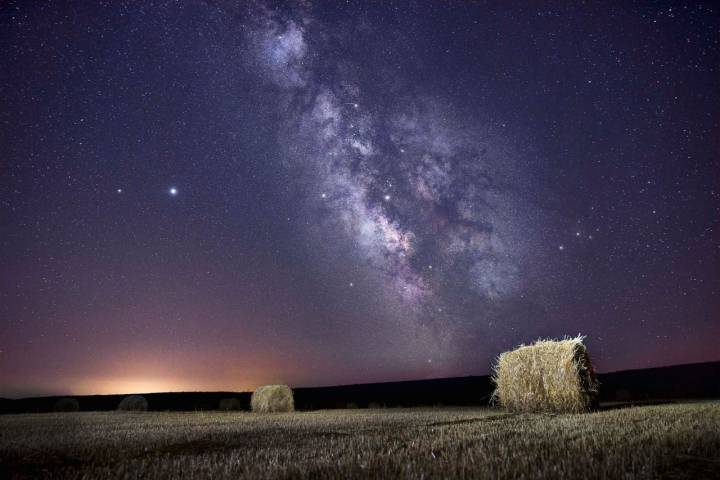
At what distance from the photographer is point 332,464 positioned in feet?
17.3

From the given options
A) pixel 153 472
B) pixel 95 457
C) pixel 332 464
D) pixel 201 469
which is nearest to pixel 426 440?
pixel 332 464

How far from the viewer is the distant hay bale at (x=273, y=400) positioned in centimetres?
2288

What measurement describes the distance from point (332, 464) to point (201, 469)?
1491mm

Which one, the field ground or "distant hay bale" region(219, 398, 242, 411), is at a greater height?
the field ground

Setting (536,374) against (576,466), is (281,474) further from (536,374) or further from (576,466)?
(536,374)

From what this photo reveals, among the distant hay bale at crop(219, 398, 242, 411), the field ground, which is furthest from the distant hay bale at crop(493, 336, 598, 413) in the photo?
the distant hay bale at crop(219, 398, 242, 411)

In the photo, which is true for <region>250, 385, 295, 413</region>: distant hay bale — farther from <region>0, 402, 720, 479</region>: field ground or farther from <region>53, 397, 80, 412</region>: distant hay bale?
<region>0, 402, 720, 479</region>: field ground

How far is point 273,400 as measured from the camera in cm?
2305

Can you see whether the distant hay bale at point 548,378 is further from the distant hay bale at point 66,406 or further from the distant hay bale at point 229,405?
the distant hay bale at point 66,406

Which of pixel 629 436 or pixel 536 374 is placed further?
pixel 536 374

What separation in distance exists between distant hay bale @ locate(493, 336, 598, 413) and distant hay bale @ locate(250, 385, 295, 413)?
10.9m

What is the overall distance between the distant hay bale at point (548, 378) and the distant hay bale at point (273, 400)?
1086 cm

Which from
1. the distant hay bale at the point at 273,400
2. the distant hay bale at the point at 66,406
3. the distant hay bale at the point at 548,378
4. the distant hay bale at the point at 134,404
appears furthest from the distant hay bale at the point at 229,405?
the distant hay bale at the point at 548,378

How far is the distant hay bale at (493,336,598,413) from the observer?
1509cm
